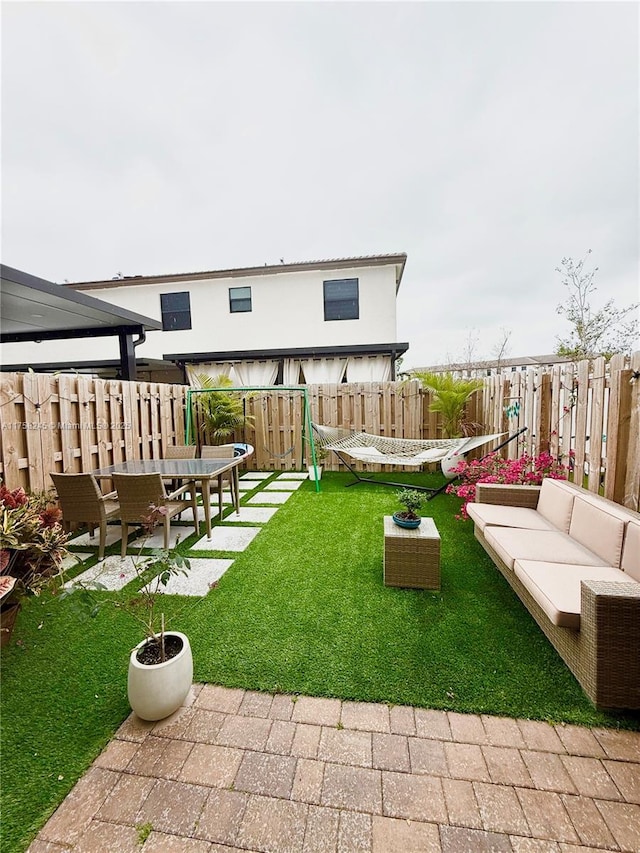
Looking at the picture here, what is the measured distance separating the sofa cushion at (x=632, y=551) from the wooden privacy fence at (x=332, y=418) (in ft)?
1.58

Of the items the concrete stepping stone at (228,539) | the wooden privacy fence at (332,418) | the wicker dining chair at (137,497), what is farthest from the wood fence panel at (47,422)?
the concrete stepping stone at (228,539)

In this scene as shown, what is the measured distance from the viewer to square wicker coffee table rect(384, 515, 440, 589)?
2520 mm

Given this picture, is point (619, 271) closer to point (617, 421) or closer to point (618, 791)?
point (617, 421)

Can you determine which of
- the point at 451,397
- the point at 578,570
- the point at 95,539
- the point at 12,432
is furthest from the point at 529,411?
the point at 12,432

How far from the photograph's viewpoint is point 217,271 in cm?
931

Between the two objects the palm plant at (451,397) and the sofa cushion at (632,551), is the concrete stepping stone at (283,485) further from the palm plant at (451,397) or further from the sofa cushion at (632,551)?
the sofa cushion at (632,551)

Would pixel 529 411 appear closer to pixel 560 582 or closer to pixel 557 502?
pixel 557 502

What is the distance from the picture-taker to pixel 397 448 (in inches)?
209

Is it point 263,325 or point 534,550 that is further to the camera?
point 263,325

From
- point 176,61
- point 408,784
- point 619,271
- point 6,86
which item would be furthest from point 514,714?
point 619,271

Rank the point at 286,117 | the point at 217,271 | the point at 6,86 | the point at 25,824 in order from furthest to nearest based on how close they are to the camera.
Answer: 1. the point at 217,271
2. the point at 286,117
3. the point at 6,86
4. the point at 25,824

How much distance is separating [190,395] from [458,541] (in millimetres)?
4689

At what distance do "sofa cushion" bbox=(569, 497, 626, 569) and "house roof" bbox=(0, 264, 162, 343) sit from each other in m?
5.10

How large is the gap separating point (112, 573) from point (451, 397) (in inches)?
191
